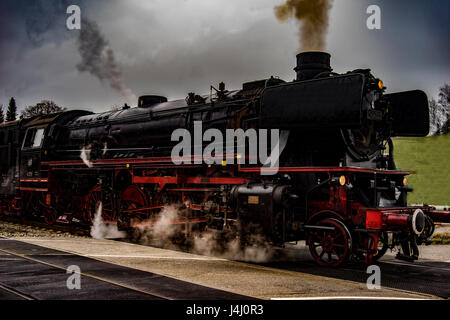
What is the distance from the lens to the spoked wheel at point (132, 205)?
11000 mm

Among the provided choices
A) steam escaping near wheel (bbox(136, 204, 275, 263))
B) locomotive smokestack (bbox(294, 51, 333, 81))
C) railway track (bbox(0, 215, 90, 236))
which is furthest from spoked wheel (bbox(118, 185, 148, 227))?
locomotive smokestack (bbox(294, 51, 333, 81))

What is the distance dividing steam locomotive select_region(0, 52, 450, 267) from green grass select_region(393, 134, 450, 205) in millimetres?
11301

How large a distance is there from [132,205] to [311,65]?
18.8 ft

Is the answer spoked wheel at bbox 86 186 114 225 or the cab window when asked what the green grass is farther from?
the cab window

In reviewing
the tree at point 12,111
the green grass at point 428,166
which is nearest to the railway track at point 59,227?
the green grass at point 428,166

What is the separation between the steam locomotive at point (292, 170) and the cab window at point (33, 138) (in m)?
2.98

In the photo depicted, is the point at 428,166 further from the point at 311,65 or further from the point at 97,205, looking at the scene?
the point at 97,205

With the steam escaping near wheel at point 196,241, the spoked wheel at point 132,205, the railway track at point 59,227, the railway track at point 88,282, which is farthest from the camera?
the railway track at point 59,227

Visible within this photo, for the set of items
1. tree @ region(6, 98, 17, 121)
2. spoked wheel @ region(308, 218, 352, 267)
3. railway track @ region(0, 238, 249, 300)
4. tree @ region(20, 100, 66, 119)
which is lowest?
railway track @ region(0, 238, 249, 300)

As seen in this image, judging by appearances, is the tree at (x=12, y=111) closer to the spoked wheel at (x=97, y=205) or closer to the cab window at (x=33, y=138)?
the cab window at (x=33, y=138)

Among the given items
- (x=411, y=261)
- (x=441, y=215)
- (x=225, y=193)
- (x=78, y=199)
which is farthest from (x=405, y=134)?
(x=78, y=199)

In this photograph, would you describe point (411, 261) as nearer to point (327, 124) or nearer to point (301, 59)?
point (327, 124)

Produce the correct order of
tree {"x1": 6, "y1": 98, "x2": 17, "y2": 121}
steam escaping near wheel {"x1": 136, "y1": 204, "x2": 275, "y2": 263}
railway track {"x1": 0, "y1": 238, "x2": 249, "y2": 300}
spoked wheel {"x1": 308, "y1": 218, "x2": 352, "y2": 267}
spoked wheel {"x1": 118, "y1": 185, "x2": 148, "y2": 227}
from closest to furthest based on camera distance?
railway track {"x1": 0, "y1": 238, "x2": 249, "y2": 300}, spoked wheel {"x1": 308, "y1": 218, "x2": 352, "y2": 267}, steam escaping near wheel {"x1": 136, "y1": 204, "x2": 275, "y2": 263}, spoked wheel {"x1": 118, "y1": 185, "x2": 148, "y2": 227}, tree {"x1": 6, "y1": 98, "x2": 17, "y2": 121}

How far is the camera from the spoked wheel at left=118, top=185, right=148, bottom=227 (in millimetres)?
11000
